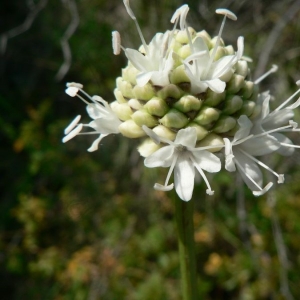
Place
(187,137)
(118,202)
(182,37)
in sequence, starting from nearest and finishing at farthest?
(187,137)
(182,37)
(118,202)

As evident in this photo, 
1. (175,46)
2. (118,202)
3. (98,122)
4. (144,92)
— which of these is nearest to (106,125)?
(98,122)

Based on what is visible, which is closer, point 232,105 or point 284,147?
point 232,105

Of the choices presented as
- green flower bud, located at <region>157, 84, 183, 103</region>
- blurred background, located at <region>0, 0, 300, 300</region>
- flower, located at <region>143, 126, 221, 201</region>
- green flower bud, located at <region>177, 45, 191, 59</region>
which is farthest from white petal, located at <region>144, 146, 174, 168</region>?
blurred background, located at <region>0, 0, 300, 300</region>

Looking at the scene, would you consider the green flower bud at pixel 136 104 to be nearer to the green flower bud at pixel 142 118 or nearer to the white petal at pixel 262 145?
the green flower bud at pixel 142 118

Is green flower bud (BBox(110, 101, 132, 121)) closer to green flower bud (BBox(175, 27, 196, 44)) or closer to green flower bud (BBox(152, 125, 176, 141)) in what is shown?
green flower bud (BBox(152, 125, 176, 141))

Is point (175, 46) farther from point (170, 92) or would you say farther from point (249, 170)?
point (249, 170)

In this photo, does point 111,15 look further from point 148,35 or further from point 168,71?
point 168,71

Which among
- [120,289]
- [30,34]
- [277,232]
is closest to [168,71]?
[277,232]

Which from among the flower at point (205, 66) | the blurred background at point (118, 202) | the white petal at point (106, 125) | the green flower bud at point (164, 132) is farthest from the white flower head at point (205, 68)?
the blurred background at point (118, 202)
